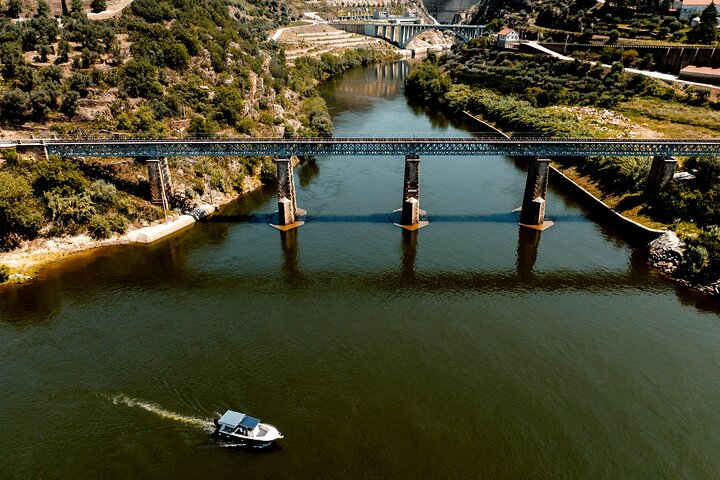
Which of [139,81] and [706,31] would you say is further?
[706,31]

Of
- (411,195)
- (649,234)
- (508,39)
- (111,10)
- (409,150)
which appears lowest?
(649,234)

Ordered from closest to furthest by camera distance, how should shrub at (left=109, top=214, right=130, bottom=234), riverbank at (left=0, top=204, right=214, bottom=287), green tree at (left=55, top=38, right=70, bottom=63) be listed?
riverbank at (left=0, top=204, right=214, bottom=287), shrub at (left=109, top=214, right=130, bottom=234), green tree at (left=55, top=38, right=70, bottom=63)

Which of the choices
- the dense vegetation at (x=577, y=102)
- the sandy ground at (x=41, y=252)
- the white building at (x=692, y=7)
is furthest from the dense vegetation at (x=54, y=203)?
the white building at (x=692, y=7)

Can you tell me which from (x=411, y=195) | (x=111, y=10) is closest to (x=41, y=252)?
(x=411, y=195)

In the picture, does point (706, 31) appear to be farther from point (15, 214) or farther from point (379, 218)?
point (15, 214)

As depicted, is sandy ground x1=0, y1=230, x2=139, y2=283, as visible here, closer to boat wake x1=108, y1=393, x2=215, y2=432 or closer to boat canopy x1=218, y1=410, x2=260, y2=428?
boat wake x1=108, y1=393, x2=215, y2=432

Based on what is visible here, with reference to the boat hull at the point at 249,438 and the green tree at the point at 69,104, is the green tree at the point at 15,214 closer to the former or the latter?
the green tree at the point at 69,104

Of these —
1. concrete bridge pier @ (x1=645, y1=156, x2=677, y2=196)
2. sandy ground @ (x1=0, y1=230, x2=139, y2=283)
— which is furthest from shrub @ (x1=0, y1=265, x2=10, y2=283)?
concrete bridge pier @ (x1=645, y1=156, x2=677, y2=196)
